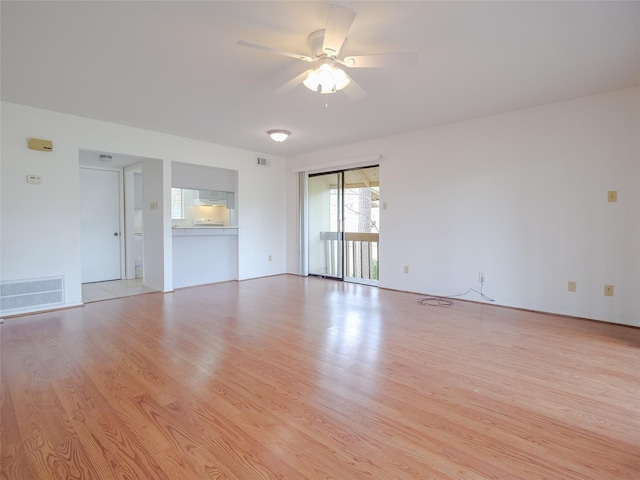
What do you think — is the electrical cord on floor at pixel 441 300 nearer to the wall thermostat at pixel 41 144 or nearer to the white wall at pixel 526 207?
the white wall at pixel 526 207

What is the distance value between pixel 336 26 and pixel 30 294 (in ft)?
14.0

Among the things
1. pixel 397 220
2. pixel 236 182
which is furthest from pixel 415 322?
pixel 236 182

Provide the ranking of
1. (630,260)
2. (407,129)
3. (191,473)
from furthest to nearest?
(407,129) < (630,260) < (191,473)

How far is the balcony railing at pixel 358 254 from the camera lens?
5.74 meters

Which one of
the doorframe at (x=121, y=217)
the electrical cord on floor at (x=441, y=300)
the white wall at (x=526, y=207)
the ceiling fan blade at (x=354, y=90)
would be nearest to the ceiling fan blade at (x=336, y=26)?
the ceiling fan blade at (x=354, y=90)

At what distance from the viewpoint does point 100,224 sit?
18.6ft

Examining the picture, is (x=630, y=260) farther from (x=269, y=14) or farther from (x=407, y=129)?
(x=269, y=14)

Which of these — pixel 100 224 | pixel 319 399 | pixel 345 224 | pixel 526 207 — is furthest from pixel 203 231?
pixel 526 207

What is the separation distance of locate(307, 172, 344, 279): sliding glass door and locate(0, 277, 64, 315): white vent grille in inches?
155

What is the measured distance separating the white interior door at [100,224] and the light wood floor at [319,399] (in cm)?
244

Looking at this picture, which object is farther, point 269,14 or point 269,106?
point 269,106

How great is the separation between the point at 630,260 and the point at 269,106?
4.08m

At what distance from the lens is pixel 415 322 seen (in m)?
3.38

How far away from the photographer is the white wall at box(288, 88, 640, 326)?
3.24 metres
